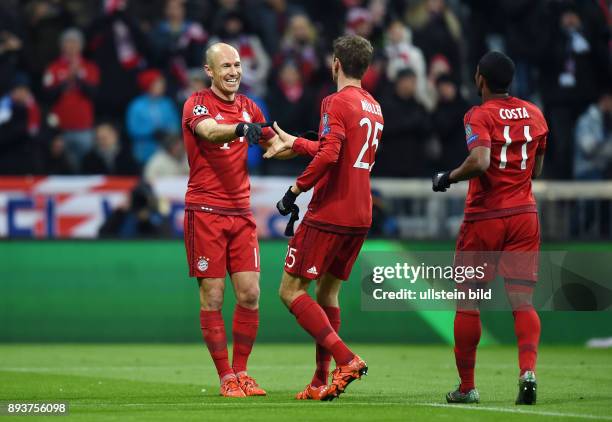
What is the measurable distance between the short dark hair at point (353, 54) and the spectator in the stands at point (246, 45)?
9.92 meters

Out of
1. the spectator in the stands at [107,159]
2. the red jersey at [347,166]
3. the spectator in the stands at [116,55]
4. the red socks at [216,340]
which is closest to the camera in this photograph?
the red jersey at [347,166]

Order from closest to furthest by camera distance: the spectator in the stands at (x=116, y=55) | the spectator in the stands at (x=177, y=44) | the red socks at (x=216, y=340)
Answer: the red socks at (x=216, y=340) → the spectator in the stands at (x=116, y=55) → the spectator in the stands at (x=177, y=44)

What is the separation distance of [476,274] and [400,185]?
792 cm

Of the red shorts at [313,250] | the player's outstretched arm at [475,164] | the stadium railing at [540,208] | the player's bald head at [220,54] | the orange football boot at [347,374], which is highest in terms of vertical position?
the player's bald head at [220,54]

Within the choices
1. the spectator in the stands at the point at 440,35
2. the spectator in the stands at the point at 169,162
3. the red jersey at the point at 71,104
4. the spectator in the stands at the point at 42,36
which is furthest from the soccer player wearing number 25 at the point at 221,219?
the spectator in the stands at the point at 440,35

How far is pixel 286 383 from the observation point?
36.1 feet

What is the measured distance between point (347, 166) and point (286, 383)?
2.59 meters

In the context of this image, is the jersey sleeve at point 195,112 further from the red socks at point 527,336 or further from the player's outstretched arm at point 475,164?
the red socks at point 527,336

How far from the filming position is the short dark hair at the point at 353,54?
9273 millimetres

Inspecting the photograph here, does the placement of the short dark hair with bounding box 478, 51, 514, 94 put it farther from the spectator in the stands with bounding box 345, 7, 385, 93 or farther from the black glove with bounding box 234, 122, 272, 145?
the spectator in the stands with bounding box 345, 7, 385, 93

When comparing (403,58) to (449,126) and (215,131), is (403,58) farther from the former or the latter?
(215,131)

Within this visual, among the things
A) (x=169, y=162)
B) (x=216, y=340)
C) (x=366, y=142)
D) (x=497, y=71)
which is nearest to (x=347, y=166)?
(x=366, y=142)

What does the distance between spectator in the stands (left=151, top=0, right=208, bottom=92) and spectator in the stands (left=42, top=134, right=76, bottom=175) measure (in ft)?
7.02

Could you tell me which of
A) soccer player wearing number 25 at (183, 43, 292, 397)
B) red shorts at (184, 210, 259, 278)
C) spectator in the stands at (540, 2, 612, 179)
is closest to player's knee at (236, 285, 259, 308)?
soccer player wearing number 25 at (183, 43, 292, 397)
